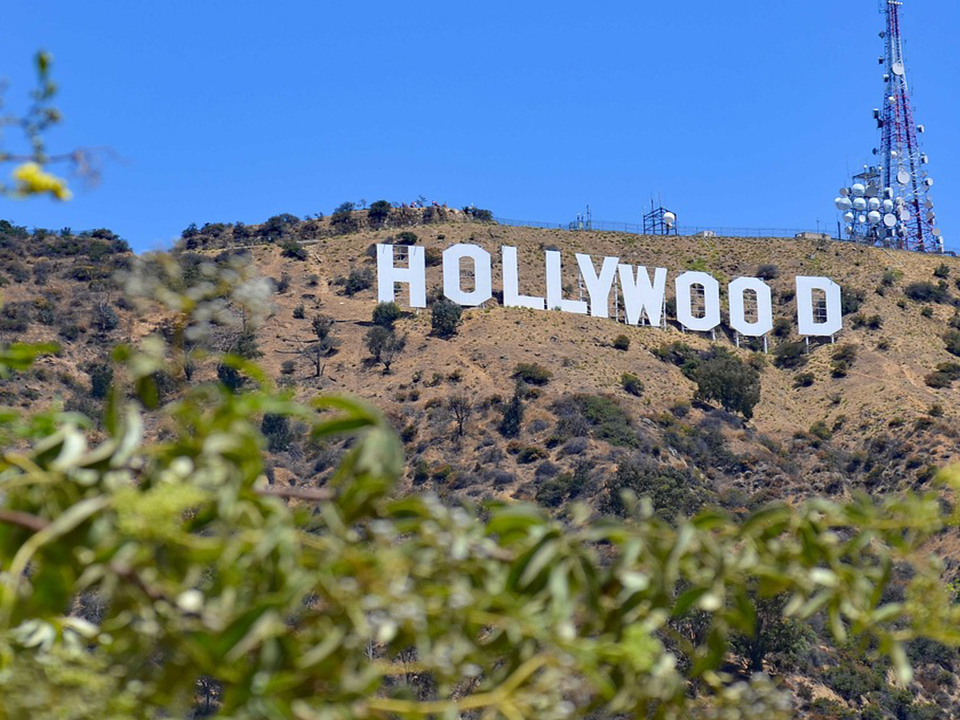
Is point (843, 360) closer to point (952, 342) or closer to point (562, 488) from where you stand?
point (952, 342)

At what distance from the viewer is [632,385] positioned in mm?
A: 64000

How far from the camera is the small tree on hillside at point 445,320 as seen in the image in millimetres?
67812

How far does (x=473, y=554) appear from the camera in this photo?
3.19 metres

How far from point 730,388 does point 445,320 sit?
44.8 feet

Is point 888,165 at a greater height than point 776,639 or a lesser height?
greater

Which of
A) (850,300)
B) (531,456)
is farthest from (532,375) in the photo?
(850,300)

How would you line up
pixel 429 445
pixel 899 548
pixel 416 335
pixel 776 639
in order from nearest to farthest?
pixel 899 548 → pixel 776 639 → pixel 429 445 → pixel 416 335

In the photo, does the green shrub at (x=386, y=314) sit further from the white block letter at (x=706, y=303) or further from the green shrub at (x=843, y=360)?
the green shrub at (x=843, y=360)

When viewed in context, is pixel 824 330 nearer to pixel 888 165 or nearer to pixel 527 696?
pixel 888 165

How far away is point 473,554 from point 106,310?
68.5 metres

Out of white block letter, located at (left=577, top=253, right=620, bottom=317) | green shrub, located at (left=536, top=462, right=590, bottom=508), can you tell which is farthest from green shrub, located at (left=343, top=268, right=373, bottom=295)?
green shrub, located at (left=536, top=462, right=590, bottom=508)

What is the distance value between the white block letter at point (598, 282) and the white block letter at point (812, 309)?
1006 centimetres

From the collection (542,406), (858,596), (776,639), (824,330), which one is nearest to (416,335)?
(542,406)

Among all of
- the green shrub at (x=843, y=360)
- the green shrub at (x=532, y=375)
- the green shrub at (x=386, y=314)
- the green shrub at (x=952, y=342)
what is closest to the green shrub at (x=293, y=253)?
the green shrub at (x=386, y=314)
